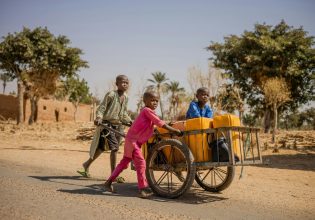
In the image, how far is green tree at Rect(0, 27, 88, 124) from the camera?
27594 millimetres

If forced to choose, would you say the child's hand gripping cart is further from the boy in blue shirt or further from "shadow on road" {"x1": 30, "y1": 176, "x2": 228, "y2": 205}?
the boy in blue shirt

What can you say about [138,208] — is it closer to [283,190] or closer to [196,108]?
[196,108]

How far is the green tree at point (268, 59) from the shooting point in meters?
25.3

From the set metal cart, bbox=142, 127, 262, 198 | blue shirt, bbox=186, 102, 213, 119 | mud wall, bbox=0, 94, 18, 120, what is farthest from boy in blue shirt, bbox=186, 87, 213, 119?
mud wall, bbox=0, 94, 18, 120

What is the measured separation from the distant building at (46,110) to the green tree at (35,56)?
4868 millimetres

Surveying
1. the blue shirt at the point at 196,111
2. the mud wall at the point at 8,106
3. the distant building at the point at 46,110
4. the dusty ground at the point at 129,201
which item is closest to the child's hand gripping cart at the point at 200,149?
the dusty ground at the point at 129,201

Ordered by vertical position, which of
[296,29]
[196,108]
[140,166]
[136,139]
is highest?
[296,29]

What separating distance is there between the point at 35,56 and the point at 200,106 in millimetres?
26115

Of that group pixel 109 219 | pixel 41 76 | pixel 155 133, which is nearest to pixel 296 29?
pixel 41 76

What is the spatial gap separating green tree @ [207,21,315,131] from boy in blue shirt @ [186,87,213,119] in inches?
786

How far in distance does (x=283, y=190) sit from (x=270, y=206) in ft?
4.98

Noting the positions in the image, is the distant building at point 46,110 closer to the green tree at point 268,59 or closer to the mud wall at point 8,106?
the mud wall at point 8,106

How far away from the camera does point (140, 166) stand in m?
4.50

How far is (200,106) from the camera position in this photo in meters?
5.49
